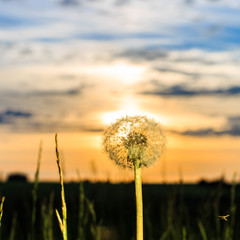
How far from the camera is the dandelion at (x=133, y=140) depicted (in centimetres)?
191

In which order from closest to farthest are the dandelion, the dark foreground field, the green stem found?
the green stem < the dandelion < the dark foreground field

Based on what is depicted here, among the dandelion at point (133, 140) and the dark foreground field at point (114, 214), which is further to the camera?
the dark foreground field at point (114, 214)

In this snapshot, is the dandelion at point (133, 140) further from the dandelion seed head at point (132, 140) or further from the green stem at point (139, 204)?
the green stem at point (139, 204)

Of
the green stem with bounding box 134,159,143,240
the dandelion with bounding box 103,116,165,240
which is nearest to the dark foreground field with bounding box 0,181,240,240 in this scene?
the dandelion with bounding box 103,116,165,240

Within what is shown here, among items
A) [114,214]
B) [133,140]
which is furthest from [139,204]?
[114,214]

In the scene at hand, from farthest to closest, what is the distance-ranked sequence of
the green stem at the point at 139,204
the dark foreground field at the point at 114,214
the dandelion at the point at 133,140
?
the dark foreground field at the point at 114,214, the dandelion at the point at 133,140, the green stem at the point at 139,204

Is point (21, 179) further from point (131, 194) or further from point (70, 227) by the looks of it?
point (70, 227)

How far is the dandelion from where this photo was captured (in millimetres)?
1907

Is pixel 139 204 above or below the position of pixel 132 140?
below

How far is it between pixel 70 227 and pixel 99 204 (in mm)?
1639

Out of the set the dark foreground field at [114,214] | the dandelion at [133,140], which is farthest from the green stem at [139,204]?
the dark foreground field at [114,214]

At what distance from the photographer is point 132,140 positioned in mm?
1983

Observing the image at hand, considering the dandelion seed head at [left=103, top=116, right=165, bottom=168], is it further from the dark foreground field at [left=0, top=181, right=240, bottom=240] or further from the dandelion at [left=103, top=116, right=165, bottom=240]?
the dark foreground field at [left=0, top=181, right=240, bottom=240]

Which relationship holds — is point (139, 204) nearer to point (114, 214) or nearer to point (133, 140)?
point (133, 140)
